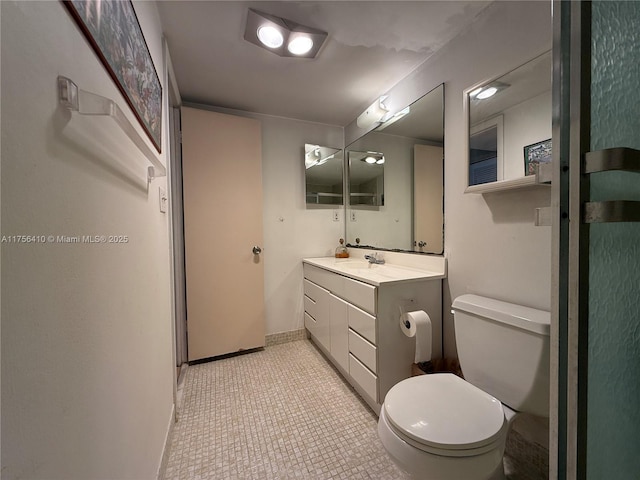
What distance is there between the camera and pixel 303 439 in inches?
53.6

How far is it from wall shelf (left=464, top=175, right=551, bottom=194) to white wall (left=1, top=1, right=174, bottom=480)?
Result: 1430 mm

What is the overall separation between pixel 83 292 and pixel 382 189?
2103 millimetres

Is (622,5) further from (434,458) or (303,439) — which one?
(303,439)

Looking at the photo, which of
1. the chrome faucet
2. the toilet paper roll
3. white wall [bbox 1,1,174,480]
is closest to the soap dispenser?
the chrome faucet

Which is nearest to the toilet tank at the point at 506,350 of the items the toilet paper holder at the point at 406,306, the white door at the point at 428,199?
the toilet paper holder at the point at 406,306

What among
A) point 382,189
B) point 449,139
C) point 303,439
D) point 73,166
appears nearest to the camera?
point 73,166

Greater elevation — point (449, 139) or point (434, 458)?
point (449, 139)

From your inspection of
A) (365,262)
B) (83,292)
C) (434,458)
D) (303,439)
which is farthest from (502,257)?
(83,292)

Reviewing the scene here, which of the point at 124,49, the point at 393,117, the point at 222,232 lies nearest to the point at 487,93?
the point at 393,117

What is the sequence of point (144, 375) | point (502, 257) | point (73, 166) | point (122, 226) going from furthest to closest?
point (502, 257)
point (144, 375)
point (122, 226)
point (73, 166)

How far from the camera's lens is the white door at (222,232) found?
2.09 m

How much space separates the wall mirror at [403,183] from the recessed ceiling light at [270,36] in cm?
98

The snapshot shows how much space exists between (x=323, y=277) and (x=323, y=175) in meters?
1.15

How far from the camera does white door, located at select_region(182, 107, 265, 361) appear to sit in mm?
2094
